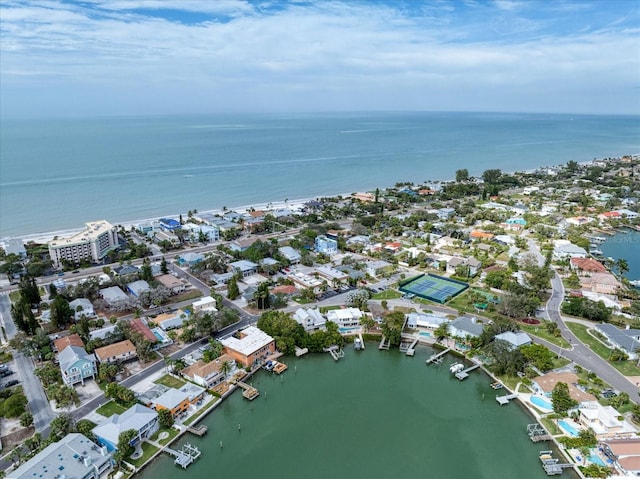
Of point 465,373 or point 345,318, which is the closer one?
point 465,373

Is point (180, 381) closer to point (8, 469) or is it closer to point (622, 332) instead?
point (8, 469)

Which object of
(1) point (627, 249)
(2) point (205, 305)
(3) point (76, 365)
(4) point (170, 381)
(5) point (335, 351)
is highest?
(3) point (76, 365)

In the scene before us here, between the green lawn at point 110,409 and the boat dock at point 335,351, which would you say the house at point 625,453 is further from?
the green lawn at point 110,409

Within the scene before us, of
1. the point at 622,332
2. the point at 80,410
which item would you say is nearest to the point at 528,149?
the point at 622,332

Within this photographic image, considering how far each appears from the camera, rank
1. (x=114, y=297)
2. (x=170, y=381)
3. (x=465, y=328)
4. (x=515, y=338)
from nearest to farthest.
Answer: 1. (x=170, y=381)
2. (x=515, y=338)
3. (x=465, y=328)
4. (x=114, y=297)

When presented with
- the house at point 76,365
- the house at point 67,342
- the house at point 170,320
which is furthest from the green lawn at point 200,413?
the house at point 67,342

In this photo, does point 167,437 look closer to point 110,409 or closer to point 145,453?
point 145,453

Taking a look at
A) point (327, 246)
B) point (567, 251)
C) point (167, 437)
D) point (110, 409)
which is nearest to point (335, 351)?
point (167, 437)

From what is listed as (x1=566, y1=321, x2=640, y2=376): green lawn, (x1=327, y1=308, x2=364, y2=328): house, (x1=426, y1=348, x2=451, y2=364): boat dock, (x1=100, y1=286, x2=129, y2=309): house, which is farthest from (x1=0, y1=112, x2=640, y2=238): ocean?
(x1=566, y1=321, x2=640, y2=376): green lawn
